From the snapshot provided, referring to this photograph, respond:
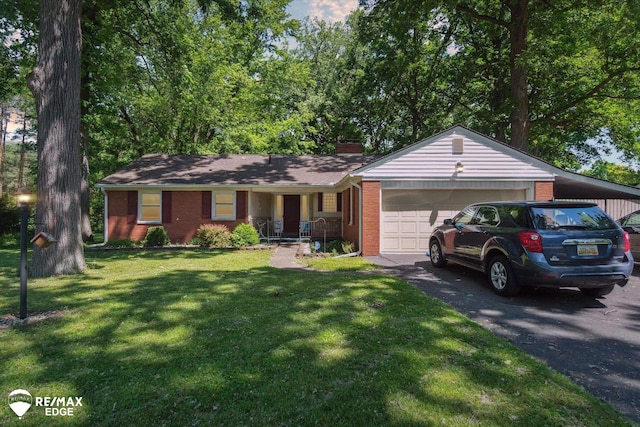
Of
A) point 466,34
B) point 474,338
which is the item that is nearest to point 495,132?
point 466,34

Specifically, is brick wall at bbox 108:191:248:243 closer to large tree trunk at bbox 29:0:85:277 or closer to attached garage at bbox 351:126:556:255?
attached garage at bbox 351:126:556:255

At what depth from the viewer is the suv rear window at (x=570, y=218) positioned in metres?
5.48

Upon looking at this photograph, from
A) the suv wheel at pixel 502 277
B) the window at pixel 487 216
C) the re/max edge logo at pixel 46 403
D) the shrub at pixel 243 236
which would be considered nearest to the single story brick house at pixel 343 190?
the shrub at pixel 243 236

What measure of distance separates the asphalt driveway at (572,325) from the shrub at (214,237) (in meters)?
8.37

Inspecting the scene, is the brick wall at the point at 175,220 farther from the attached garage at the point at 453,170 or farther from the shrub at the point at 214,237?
the attached garage at the point at 453,170

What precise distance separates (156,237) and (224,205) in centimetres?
314

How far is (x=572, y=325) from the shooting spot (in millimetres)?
4723

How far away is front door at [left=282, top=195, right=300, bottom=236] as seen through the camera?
706 inches

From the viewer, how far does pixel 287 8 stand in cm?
2247

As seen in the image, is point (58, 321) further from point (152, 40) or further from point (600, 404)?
point (152, 40)

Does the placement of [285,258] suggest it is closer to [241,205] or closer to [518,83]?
[241,205]

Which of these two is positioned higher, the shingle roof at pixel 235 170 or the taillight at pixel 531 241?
the shingle roof at pixel 235 170

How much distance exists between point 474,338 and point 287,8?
24.1 meters

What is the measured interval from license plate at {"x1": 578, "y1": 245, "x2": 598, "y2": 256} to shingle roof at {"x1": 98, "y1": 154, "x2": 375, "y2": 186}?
10.8 metres
